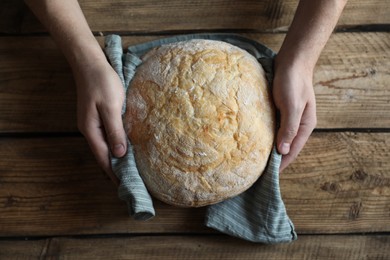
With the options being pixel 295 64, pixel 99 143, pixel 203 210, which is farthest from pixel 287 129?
pixel 99 143

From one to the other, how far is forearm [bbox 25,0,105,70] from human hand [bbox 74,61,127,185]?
4 cm

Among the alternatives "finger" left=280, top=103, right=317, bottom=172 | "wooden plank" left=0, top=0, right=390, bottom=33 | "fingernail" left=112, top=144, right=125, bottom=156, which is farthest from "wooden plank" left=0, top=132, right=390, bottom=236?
"wooden plank" left=0, top=0, right=390, bottom=33

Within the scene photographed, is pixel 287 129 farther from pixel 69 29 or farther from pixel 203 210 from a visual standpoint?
pixel 69 29

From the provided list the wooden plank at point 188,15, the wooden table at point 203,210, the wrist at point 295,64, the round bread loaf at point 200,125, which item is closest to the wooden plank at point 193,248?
the wooden table at point 203,210

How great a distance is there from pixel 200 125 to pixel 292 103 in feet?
0.70

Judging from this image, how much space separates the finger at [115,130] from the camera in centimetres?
89

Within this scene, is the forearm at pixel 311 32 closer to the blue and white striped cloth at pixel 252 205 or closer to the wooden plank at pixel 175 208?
the blue and white striped cloth at pixel 252 205

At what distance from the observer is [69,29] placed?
0.98 meters

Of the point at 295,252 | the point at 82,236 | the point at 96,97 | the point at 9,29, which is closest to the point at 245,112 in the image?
the point at 96,97

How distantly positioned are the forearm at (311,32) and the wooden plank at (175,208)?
0.25 metres

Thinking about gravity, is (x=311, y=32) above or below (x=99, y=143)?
above

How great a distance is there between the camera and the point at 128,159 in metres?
0.90

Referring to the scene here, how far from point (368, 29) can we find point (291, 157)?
425mm

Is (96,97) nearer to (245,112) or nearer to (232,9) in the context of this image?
(245,112)
